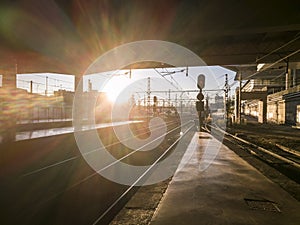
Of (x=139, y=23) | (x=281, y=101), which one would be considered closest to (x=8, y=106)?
(x=139, y=23)

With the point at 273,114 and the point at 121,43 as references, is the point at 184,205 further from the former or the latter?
the point at 273,114

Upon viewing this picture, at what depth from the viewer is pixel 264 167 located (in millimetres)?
10953

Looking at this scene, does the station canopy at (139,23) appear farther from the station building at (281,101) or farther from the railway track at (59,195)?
the station building at (281,101)

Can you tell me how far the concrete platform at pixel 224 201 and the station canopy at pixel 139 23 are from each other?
16.7 feet

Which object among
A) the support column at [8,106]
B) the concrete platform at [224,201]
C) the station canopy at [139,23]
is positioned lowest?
the concrete platform at [224,201]

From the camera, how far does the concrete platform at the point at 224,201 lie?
5340 mm

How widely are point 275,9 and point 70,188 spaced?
26.4 feet

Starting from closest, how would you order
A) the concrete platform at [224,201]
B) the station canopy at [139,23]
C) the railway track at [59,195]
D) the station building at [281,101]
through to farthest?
the concrete platform at [224,201], the railway track at [59,195], the station canopy at [139,23], the station building at [281,101]

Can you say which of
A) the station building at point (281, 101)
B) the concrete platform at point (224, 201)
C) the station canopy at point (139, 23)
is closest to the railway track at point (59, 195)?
the concrete platform at point (224, 201)

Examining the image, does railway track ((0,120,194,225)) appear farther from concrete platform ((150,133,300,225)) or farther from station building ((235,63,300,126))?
station building ((235,63,300,126))

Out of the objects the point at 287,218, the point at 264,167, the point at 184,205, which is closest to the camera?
the point at 287,218

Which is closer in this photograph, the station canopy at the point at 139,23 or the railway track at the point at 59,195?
the railway track at the point at 59,195

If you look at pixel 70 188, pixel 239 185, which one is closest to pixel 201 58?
pixel 239 185

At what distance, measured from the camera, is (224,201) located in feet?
21.0
